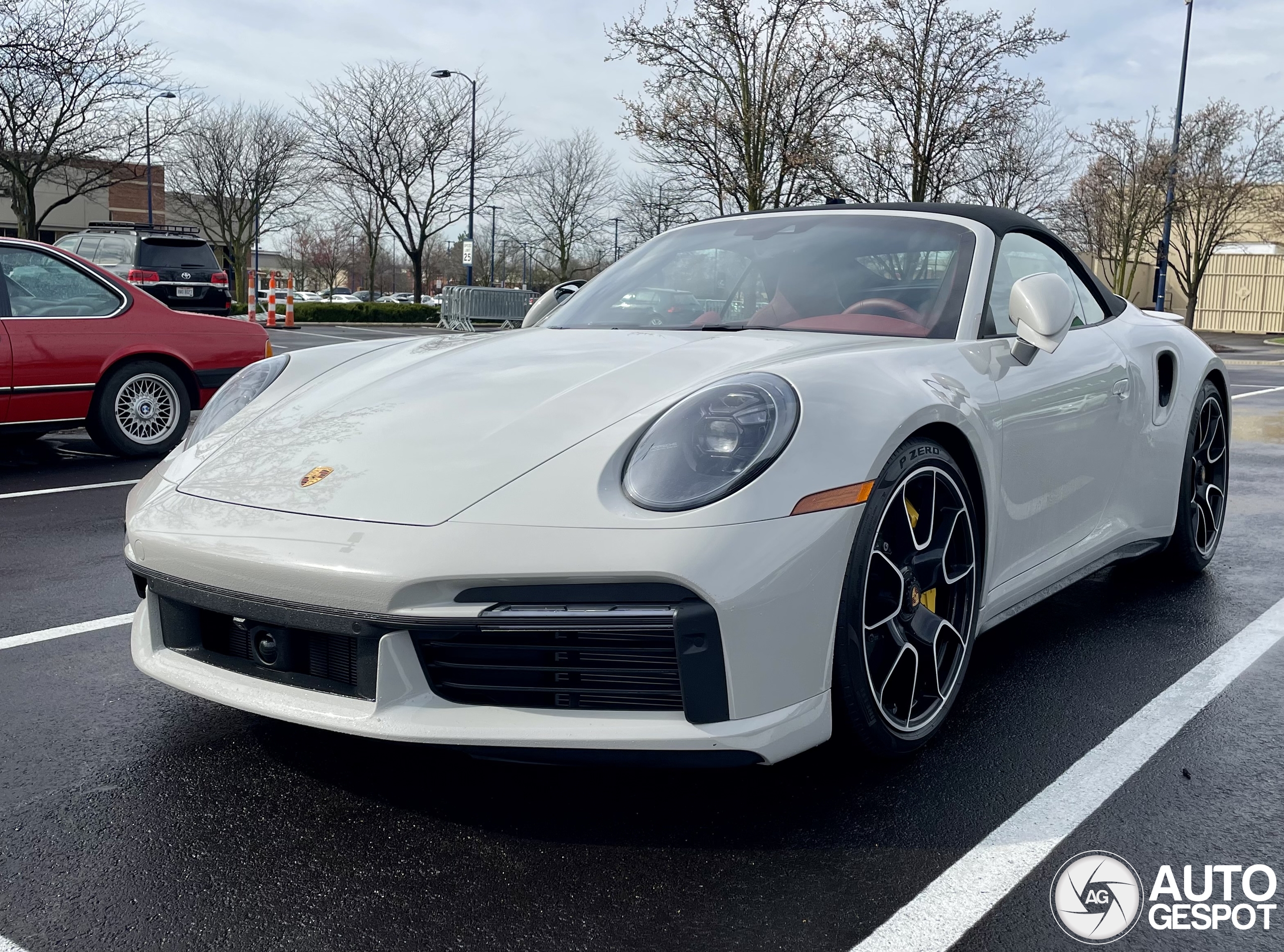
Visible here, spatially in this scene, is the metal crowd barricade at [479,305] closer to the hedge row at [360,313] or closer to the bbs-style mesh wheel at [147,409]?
the hedge row at [360,313]

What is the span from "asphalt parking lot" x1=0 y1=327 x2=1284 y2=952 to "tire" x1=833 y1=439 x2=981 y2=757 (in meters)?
0.15

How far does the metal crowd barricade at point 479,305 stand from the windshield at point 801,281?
1896cm

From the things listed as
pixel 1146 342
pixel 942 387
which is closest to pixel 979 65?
pixel 1146 342

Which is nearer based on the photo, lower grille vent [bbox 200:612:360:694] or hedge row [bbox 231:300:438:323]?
lower grille vent [bbox 200:612:360:694]

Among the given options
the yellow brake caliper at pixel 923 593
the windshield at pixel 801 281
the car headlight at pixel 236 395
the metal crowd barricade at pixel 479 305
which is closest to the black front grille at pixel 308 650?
the car headlight at pixel 236 395

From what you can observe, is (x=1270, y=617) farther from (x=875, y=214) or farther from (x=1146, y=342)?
(x=875, y=214)

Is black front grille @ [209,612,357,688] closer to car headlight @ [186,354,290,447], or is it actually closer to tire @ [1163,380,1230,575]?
car headlight @ [186,354,290,447]

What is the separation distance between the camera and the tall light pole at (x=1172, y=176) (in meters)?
30.9

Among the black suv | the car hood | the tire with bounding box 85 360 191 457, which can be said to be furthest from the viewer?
the black suv

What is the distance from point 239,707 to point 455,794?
1.59 feet

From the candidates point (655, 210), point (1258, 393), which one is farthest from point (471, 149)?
point (1258, 393)

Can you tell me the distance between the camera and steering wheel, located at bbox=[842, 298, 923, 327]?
3127 mm

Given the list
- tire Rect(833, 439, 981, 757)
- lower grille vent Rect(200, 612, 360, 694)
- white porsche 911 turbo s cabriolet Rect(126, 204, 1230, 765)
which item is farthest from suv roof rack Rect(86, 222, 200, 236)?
tire Rect(833, 439, 981, 757)

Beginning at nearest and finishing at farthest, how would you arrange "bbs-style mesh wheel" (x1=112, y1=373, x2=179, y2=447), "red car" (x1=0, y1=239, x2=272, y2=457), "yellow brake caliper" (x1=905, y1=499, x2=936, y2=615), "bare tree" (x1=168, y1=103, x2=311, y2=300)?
1. "yellow brake caliper" (x1=905, y1=499, x2=936, y2=615)
2. "red car" (x1=0, y1=239, x2=272, y2=457)
3. "bbs-style mesh wheel" (x1=112, y1=373, x2=179, y2=447)
4. "bare tree" (x1=168, y1=103, x2=311, y2=300)
